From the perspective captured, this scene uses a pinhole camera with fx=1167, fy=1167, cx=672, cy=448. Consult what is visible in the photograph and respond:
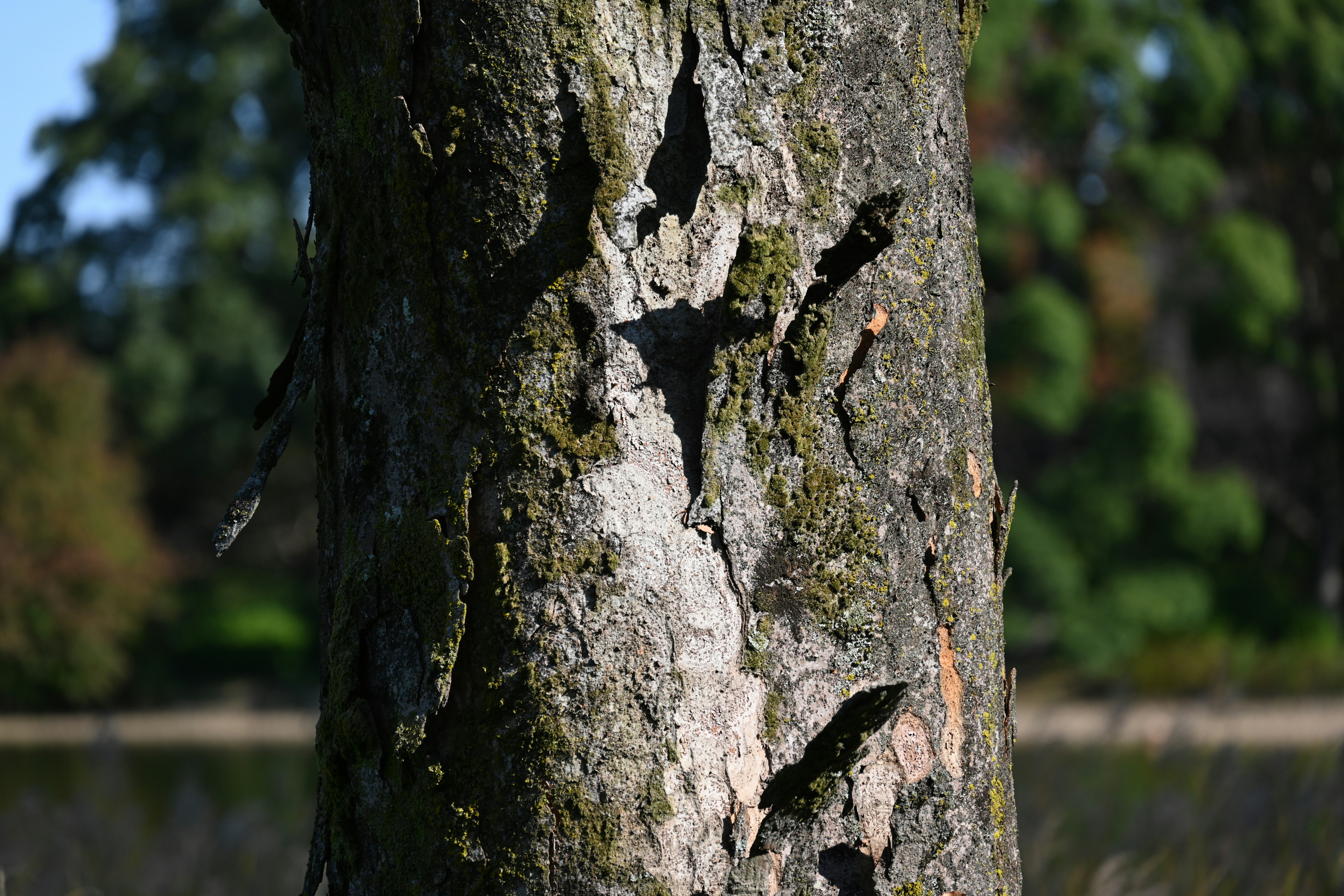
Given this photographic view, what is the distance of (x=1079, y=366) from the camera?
573 inches

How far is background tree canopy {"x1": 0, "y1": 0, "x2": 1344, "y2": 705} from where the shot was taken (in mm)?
14164

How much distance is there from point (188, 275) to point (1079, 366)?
15148mm

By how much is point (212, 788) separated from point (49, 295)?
1627cm

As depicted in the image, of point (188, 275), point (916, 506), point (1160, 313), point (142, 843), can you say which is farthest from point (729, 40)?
point (188, 275)

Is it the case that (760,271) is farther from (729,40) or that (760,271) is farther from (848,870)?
(848,870)

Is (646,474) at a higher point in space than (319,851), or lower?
higher

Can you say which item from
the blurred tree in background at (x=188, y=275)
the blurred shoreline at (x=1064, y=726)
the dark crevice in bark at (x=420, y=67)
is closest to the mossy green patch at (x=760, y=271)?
the dark crevice in bark at (x=420, y=67)

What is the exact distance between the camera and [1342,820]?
9.80 feet

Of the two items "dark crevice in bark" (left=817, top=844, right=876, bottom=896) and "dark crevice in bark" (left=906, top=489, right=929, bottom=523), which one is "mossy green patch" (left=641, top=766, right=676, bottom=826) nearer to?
"dark crevice in bark" (left=817, top=844, right=876, bottom=896)

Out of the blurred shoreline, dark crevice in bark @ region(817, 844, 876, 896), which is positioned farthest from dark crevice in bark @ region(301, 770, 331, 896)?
the blurred shoreline

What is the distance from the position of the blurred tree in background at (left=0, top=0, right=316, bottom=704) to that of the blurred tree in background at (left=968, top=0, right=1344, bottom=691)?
36.0 ft

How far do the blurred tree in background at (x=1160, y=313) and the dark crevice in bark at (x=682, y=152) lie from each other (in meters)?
12.8

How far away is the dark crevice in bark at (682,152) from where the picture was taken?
3.84 feet

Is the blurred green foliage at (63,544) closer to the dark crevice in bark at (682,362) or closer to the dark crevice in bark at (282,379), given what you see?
the dark crevice in bark at (282,379)
